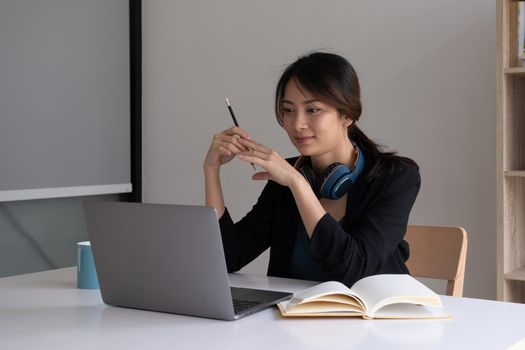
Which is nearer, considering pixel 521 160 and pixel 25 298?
pixel 25 298

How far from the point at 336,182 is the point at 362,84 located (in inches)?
51.6

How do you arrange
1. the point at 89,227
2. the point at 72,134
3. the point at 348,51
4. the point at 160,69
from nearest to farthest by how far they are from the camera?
the point at 89,227
the point at 348,51
the point at 72,134
the point at 160,69

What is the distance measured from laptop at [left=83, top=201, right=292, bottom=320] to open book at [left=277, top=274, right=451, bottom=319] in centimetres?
10

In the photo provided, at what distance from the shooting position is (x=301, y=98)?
6.59 feet

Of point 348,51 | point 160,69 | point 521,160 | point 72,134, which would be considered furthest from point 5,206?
point 521,160

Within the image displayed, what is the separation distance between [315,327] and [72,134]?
2492mm

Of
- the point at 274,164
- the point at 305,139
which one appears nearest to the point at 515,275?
the point at 305,139

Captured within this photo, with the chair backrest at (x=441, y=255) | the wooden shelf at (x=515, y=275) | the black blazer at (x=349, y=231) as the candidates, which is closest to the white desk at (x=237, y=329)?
the black blazer at (x=349, y=231)

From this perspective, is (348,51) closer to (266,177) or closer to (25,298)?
(266,177)

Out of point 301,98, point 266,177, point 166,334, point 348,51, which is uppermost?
point 348,51

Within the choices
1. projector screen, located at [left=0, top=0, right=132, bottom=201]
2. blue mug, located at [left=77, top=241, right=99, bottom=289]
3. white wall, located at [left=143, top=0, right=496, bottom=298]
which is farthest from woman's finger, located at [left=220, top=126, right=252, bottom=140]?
projector screen, located at [left=0, top=0, right=132, bottom=201]

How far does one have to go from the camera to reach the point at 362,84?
3.19 metres

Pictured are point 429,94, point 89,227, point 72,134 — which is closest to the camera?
point 89,227

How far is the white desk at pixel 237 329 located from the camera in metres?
1.19
